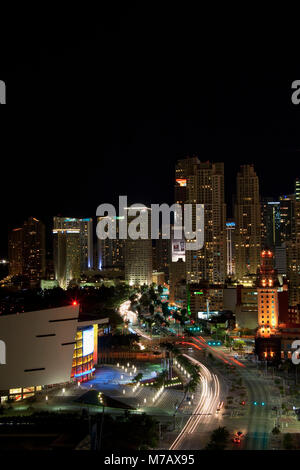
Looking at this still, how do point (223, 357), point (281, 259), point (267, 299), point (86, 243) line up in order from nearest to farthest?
point (223, 357)
point (267, 299)
point (281, 259)
point (86, 243)

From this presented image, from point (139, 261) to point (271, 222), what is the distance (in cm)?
971

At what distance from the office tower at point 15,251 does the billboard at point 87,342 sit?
2538 cm

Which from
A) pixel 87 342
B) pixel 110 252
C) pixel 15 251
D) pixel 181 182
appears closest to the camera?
pixel 87 342

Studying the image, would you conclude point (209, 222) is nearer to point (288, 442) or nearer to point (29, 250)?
point (29, 250)

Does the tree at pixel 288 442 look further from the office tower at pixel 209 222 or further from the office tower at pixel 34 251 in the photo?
the office tower at pixel 34 251

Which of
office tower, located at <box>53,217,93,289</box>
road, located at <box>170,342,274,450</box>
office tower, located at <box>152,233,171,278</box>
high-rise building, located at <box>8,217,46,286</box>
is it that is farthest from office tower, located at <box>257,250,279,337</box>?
office tower, located at <box>152,233,171,278</box>

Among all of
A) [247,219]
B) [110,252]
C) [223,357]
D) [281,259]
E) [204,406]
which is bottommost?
[223,357]

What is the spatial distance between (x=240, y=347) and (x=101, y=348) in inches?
176

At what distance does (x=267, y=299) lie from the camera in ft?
57.0

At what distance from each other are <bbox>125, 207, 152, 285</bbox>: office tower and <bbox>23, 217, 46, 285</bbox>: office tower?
6.32 m

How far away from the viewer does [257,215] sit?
31.8 meters

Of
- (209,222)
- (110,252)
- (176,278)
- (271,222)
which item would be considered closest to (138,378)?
(209,222)
